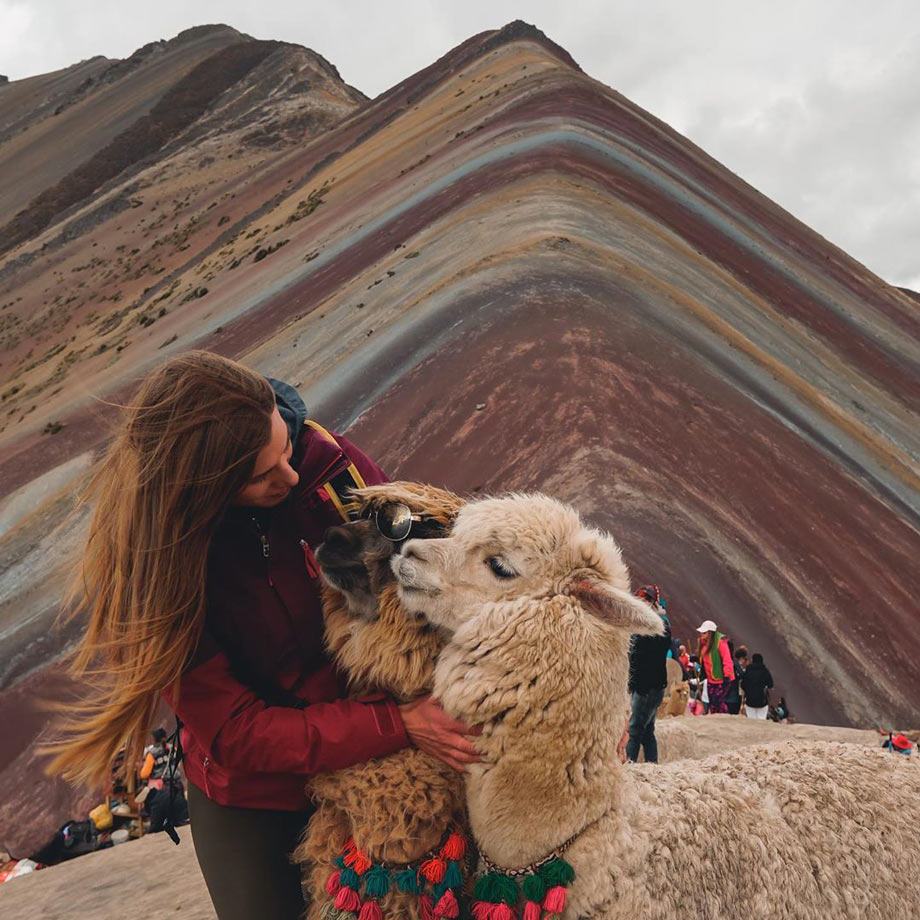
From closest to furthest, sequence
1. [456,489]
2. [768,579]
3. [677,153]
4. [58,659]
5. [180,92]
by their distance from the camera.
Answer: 1. [768,579]
2. [456,489]
3. [58,659]
4. [677,153]
5. [180,92]

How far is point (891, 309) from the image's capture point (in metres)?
38.8

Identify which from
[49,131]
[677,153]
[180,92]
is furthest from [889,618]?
[49,131]

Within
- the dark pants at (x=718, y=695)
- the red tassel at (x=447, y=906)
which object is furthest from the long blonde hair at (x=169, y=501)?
the dark pants at (x=718, y=695)

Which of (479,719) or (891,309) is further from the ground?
(891,309)

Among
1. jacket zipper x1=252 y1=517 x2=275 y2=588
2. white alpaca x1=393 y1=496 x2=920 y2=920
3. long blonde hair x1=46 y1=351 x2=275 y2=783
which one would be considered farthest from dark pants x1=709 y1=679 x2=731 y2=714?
long blonde hair x1=46 y1=351 x2=275 y2=783

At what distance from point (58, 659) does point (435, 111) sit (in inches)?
1341

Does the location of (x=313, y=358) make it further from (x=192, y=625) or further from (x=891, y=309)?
(x=891, y=309)

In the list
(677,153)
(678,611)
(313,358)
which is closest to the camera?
(678,611)

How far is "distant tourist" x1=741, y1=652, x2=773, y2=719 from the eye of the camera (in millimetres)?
8359

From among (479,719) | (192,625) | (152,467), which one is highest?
(152,467)

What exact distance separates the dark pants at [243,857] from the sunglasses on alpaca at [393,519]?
829 millimetres

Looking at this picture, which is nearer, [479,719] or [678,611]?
[479,719]

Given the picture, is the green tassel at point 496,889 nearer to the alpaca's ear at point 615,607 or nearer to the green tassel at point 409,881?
the green tassel at point 409,881

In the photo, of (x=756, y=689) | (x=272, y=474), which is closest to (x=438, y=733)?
(x=272, y=474)
